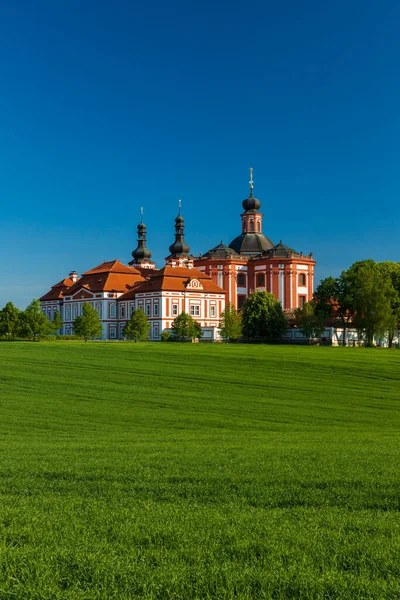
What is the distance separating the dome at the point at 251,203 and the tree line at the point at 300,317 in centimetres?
3358

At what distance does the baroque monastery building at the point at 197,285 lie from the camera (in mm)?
97000

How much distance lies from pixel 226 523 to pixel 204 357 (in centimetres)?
4582

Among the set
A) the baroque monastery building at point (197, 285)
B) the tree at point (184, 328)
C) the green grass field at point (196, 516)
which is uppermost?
the baroque monastery building at point (197, 285)

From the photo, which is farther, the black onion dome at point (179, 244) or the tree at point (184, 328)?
the black onion dome at point (179, 244)

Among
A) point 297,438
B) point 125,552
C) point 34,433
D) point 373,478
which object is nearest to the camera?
point 125,552

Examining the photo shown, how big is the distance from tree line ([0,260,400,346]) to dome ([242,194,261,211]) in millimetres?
33578

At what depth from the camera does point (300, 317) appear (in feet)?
294

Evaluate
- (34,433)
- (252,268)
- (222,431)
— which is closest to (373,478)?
(222,431)

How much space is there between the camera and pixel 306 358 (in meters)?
50.2

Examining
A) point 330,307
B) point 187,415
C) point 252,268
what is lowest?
point 187,415

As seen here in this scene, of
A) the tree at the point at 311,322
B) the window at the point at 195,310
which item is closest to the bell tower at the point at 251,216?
the window at the point at 195,310

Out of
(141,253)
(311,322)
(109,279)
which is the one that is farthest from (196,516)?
(141,253)

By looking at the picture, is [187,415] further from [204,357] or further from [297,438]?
[204,357]

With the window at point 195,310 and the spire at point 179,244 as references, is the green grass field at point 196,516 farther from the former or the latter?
the spire at point 179,244
